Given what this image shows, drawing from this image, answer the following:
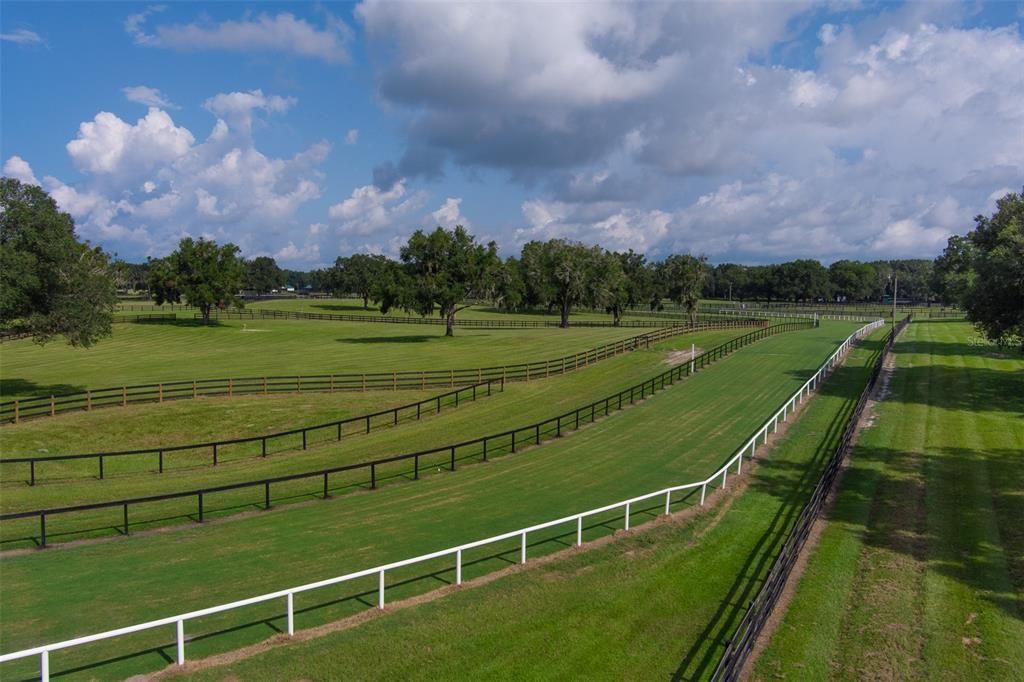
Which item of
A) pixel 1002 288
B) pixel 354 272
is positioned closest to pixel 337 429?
pixel 1002 288

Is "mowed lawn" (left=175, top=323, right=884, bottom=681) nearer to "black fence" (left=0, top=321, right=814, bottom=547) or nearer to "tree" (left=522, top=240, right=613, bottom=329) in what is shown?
"black fence" (left=0, top=321, right=814, bottom=547)

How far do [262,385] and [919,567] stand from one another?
3146 centimetres

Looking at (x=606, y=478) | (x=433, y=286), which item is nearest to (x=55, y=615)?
(x=606, y=478)

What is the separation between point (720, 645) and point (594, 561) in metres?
3.51

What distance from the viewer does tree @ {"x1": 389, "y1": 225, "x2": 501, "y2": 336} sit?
68.3m

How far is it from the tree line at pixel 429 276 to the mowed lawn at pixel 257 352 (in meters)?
4.50

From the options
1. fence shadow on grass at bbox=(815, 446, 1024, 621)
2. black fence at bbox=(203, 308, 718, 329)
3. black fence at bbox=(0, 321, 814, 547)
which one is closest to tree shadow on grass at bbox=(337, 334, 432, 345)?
black fence at bbox=(203, 308, 718, 329)

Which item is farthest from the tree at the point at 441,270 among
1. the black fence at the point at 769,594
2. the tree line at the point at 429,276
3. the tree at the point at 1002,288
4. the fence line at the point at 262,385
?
the black fence at the point at 769,594

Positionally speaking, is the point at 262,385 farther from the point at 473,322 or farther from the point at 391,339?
the point at 473,322

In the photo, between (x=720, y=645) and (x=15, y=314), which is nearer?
(x=720, y=645)

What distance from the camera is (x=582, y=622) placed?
11242 millimetres

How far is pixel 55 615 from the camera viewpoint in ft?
36.6

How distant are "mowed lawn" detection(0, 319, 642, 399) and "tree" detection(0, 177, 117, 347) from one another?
234 inches

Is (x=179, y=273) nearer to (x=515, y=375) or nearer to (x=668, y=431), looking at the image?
(x=515, y=375)
